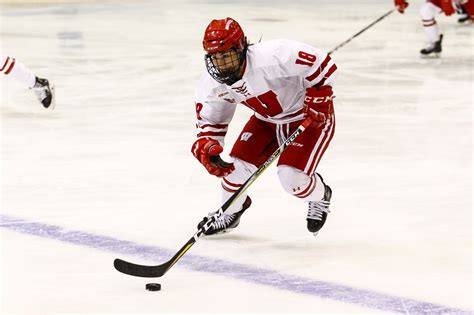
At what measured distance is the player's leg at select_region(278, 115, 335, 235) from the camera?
3721 mm

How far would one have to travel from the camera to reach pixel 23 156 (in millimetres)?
5250

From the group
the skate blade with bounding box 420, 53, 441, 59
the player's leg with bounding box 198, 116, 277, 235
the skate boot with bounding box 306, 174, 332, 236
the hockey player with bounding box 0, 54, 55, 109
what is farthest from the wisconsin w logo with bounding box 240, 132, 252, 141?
the skate blade with bounding box 420, 53, 441, 59

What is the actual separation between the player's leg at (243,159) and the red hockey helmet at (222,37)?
46 cm

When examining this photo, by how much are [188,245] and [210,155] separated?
0.35 m

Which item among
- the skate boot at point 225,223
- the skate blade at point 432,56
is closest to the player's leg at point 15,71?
the skate boot at point 225,223

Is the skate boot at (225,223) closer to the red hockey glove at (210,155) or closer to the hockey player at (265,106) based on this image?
the hockey player at (265,106)

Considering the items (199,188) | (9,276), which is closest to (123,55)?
(199,188)

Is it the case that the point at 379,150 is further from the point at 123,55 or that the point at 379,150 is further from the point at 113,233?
the point at 123,55

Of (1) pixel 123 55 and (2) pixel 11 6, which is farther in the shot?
(2) pixel 11 6

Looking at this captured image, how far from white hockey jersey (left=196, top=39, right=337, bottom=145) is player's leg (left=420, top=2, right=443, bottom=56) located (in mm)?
5051

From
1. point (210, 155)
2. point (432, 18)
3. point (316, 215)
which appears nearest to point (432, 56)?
point (432, 18)

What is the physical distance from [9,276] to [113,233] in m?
0.60

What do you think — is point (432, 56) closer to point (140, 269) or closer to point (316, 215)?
point (316, 215)

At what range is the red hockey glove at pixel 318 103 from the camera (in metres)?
3.63
